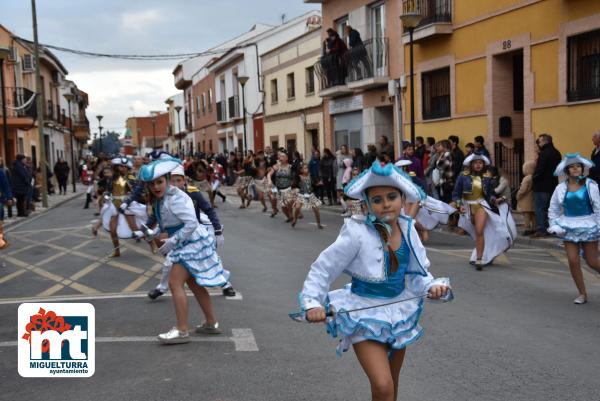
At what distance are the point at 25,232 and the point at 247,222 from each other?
517cm

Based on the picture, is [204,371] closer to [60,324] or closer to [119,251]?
[60,324]

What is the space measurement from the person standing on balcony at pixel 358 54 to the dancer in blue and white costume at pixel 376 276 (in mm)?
20208

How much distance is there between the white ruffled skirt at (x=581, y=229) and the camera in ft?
24.8

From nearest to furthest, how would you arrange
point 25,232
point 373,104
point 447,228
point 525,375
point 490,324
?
point 525,375 → point 490,324 → point 447,228 → point 25,232 → point 373,104

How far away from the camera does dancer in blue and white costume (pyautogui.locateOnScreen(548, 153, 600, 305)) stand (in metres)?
7.57

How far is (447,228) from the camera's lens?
1527cm

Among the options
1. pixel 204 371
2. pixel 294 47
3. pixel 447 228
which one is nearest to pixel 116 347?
pixel 204 371

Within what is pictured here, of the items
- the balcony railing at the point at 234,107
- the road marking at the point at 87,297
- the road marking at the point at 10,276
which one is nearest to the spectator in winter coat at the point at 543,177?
the road marking at the point at 87,297

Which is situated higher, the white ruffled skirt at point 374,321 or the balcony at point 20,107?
the balcony at point 20,107

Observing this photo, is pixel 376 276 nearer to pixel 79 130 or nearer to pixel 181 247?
pixel 181 247

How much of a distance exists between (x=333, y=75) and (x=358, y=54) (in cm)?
223

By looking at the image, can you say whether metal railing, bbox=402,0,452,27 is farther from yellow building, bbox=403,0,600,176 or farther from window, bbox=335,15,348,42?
window, bbox=335,15,348,42

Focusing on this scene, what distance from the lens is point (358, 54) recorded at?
944 inches

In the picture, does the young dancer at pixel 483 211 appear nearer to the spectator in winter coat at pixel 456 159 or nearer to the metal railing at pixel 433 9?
the spectator in winter coat at pixel 456 159
